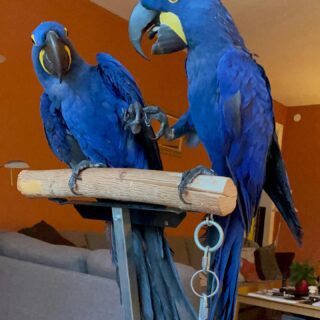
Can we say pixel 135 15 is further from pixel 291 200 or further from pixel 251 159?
pixel 291 200

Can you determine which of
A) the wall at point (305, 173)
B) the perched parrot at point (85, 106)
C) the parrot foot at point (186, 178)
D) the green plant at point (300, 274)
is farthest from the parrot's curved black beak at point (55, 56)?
the wall at point (305, 173)

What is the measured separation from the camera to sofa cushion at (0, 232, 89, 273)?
197cm

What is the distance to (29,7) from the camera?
116 inches

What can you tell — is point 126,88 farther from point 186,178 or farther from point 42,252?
point 42,252

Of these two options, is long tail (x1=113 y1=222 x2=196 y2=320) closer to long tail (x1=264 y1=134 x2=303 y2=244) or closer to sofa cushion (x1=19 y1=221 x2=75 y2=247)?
long tail (x1=264 y1=134 x2=303 y2=244)

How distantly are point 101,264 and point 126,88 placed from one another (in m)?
0.94

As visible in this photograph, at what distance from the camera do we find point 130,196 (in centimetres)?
76

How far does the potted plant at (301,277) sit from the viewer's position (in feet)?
9.98

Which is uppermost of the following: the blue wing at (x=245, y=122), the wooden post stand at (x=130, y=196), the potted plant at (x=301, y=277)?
the blue wing at (x=245, y=122)

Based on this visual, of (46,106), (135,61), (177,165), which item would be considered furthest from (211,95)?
(177,165)

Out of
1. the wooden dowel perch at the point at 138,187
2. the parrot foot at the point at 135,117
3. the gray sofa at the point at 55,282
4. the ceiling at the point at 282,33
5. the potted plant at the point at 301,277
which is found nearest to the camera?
the wooden dowel perch at the point at 138,187

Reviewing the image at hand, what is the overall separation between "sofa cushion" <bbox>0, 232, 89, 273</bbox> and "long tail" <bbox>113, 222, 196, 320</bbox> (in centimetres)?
117

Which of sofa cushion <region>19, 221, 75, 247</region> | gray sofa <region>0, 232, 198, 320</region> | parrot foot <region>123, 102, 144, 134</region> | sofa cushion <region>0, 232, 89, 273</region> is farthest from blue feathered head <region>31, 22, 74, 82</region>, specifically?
sofa cushion <region>19, 221, 75, 247</region>

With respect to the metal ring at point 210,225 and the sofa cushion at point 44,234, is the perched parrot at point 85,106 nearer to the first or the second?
the metal ring at point 210,225
